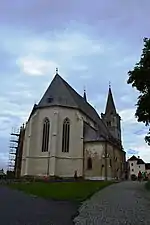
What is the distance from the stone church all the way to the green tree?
29120 mm

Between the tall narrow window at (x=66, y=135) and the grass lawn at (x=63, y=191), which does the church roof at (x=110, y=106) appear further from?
the grass lawn at (x=63, y=191)

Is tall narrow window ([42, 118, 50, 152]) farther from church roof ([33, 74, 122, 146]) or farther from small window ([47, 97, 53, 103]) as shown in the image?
small window ([47, 97, 53, 103])

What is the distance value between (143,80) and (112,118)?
5336 centimetres

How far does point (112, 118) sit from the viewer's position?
247 feet

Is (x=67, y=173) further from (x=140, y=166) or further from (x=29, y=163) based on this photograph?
(x=140, y=166)

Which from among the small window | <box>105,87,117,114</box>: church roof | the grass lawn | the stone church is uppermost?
<box>105,87,117,114</box>: church roof

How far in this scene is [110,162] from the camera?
5466 cm

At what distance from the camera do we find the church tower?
75.1 m

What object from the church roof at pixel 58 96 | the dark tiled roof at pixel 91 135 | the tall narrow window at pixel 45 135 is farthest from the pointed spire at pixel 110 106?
the tall narrow window at pixel 45 135

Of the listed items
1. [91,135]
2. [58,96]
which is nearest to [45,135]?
[58,96]

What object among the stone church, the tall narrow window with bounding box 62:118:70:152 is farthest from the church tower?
the tall narrow window with bounding box 62:118:70:152

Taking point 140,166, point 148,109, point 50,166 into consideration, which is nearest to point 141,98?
point 148,109

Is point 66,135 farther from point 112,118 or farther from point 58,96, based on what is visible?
point 112,118

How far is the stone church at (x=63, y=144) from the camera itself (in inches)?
2002
